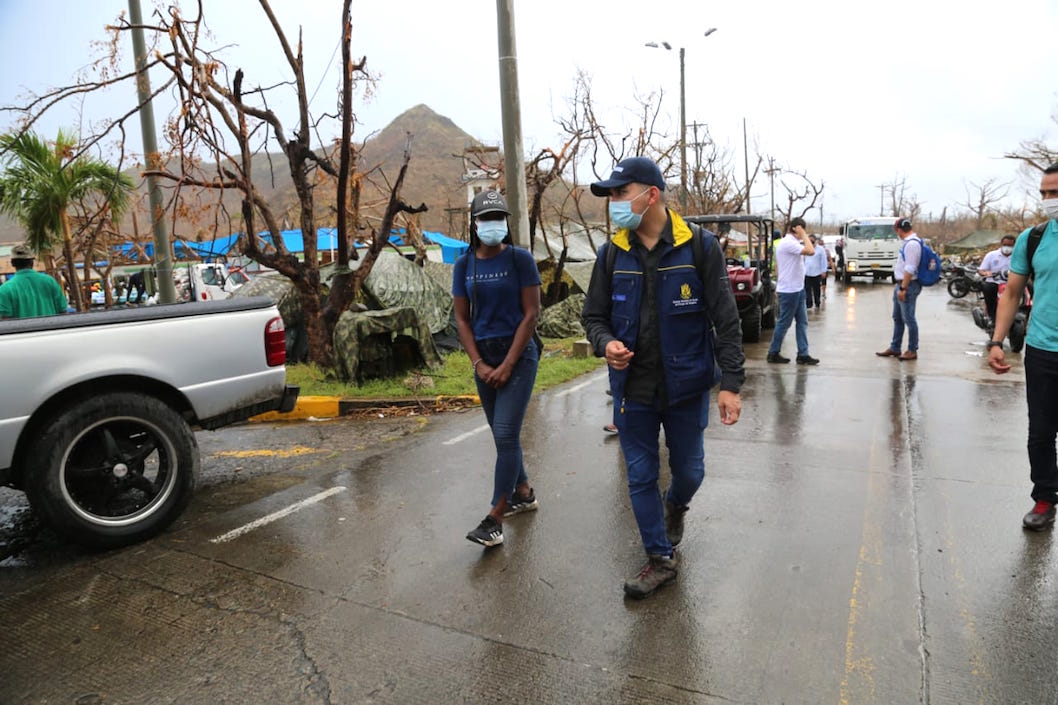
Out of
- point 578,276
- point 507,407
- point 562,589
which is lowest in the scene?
point 562,589

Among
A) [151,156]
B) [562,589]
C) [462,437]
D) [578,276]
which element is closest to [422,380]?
[462,437]

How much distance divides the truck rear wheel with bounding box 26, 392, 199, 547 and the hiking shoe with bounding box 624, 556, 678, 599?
273cm

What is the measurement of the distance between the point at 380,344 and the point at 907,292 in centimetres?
658

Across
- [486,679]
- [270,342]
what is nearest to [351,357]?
[270,342]

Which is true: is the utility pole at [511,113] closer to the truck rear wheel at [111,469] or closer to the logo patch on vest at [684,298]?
the truck rear wheel at [111,469]

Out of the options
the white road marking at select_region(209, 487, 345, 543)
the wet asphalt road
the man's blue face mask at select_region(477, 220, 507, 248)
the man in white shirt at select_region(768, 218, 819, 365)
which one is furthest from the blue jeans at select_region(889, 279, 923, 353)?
the white road marking at select_region(209, 487, 345, 543)

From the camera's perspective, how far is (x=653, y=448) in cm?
335

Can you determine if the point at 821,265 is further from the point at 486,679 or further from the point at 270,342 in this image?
the point at 486,679

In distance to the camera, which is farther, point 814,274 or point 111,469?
point 814,274

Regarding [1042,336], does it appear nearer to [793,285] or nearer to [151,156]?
[793,285]

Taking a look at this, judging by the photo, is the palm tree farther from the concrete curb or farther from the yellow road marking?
the yellow road marking

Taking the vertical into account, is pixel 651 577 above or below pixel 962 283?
below

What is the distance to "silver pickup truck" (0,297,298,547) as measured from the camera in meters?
3.84

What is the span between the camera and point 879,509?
4.32 meters
